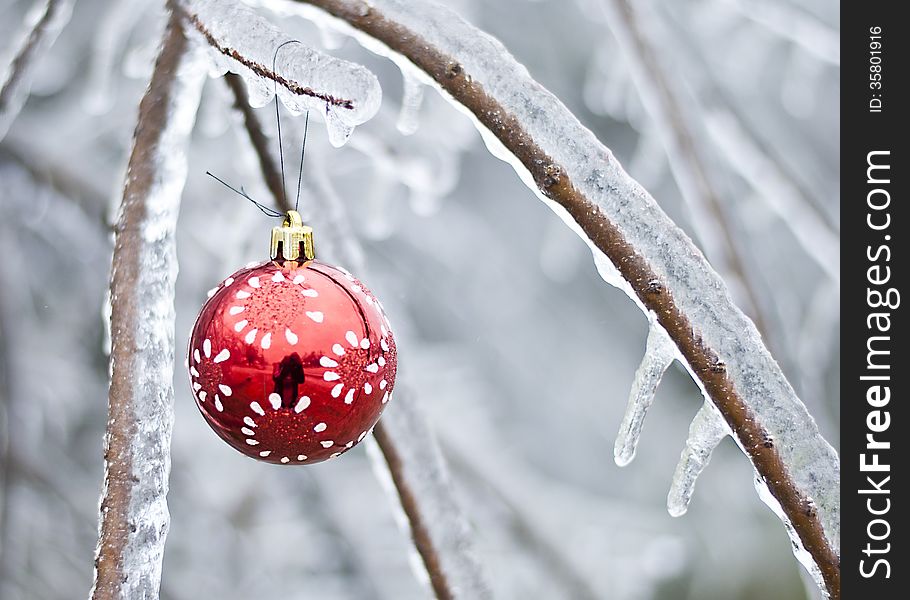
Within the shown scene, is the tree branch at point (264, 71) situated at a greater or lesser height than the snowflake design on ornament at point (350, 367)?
greater

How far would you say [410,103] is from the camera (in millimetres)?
470

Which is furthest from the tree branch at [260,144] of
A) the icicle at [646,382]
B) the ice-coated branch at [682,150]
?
the ice-coated branch at [682,150]

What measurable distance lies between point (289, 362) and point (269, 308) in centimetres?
3

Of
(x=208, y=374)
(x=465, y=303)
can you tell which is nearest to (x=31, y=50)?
(x=208, y=374)

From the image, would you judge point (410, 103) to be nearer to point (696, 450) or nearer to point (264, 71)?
point (264, 71)

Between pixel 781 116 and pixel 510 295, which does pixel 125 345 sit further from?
pixel 781 116

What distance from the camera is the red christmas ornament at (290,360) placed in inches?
14.9

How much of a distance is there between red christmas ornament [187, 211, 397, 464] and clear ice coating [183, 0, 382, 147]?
2.9 inches

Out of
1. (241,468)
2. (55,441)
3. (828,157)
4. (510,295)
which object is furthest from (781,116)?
(55,441)

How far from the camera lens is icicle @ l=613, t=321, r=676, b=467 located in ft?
1.29

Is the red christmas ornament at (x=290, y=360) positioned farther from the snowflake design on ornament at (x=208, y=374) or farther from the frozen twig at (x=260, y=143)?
the frozen twig at (x=260, y=143)

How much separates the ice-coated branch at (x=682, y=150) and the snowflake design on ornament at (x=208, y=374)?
0.50 metres
